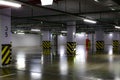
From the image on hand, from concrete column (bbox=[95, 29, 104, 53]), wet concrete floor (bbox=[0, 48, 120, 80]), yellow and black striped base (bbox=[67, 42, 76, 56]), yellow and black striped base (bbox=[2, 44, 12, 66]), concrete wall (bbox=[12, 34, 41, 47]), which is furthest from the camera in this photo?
concrete wall (bbox=[12, 34, 41, 47])

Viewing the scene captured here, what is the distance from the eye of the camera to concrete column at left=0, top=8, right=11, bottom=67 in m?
12.4

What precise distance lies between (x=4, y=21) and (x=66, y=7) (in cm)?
454

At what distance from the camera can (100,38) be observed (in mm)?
32938

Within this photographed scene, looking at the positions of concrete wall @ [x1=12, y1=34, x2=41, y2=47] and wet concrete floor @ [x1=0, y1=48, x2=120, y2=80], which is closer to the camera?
wet concrete floor @ [x1=0, y1=48, x2=120, y2=80]

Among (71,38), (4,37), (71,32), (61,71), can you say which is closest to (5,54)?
(4,37)

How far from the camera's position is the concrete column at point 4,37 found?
12.4m

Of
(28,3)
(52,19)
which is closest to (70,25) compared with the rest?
(52,19)

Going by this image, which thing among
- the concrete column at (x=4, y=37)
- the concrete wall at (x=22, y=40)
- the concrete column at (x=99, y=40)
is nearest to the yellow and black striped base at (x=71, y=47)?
the concrete column at (x=4, y=37)

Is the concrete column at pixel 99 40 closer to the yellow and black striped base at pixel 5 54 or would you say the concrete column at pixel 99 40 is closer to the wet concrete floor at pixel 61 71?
the wet concrete floor at pixel 61 71

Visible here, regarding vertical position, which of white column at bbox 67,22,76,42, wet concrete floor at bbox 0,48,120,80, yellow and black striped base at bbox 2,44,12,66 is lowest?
wet concrete floor at bbox 0,48,120,80

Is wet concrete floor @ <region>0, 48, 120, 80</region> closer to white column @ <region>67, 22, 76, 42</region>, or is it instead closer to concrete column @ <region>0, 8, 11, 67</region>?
concrete column @ <region>0, 8, 11, 67</region>

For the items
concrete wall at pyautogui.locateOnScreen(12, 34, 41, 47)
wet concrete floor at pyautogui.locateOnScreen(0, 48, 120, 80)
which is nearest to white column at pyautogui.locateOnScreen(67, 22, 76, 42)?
wet concrete floor at pyautogui.locateOnScreen(0, 48, 120, 80)

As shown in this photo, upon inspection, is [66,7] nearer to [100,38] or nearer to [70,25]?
[70,25]

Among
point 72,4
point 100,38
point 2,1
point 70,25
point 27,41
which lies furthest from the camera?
point 27,41
